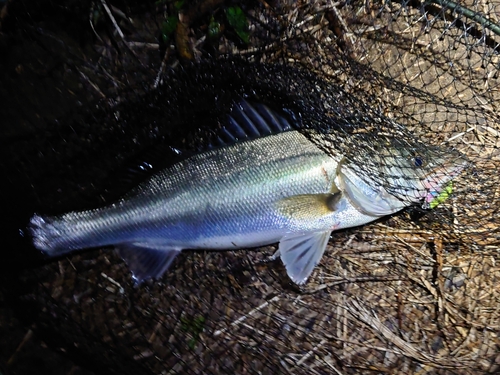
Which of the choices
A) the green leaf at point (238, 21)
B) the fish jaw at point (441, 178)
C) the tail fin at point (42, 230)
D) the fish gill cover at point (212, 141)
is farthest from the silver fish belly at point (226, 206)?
the green leaf at point (238, 21)

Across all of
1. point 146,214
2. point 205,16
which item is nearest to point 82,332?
point 146,214

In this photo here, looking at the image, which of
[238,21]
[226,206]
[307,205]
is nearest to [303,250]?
[307,205]

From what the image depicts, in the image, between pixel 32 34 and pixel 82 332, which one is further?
pixel 32 34

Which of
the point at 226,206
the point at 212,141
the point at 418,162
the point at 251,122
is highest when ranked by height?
the point at 418,162

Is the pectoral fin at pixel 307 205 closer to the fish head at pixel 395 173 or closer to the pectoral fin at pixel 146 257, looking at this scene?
the fish head at pixel 395 173

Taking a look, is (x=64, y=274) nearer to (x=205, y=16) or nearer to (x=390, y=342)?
(x=205, y=16)

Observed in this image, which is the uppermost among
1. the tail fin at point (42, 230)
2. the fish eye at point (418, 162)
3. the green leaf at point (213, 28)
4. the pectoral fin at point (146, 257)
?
the green leaf at point (213, 28)

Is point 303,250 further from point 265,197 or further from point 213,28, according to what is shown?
point 213,28
